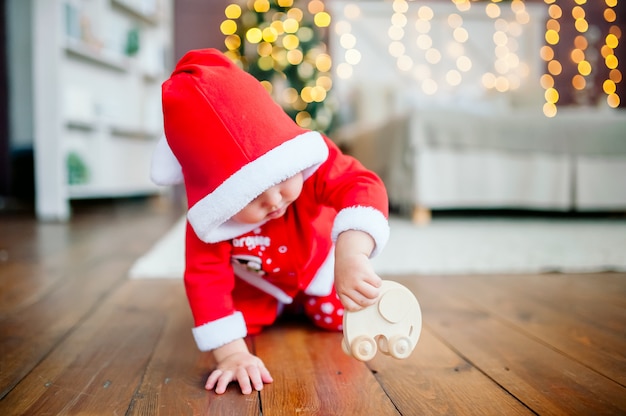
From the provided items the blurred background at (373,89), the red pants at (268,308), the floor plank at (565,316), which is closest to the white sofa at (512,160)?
the blurred background at (373,89)

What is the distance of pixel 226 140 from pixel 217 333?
26cm

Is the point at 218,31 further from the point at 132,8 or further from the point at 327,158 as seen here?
the point at 327,158

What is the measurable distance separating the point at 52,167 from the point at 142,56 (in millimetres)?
1347

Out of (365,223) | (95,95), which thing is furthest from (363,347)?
(95,95)

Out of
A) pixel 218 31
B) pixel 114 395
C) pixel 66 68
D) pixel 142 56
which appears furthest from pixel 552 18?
pixel 114 395

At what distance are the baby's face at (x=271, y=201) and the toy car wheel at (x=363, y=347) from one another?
190mm

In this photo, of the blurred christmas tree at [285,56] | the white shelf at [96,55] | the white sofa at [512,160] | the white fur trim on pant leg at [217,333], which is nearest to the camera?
the white fur trim on pant leg at [217,333]

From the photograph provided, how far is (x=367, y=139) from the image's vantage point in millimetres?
3160

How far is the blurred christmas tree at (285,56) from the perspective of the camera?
145 inches

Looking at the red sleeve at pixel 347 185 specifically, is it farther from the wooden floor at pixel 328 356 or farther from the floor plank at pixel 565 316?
the floor plank at pixel 565 316

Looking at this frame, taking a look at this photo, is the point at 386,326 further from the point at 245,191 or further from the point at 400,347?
the point at 245,191

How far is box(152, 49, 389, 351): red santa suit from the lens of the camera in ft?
1.95

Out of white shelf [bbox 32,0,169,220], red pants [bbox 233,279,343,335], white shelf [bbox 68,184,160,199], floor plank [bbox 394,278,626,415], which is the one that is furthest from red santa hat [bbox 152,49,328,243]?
white shelf [bbox 68,184,160,199]

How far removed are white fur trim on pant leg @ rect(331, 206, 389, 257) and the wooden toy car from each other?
0.07 metres
